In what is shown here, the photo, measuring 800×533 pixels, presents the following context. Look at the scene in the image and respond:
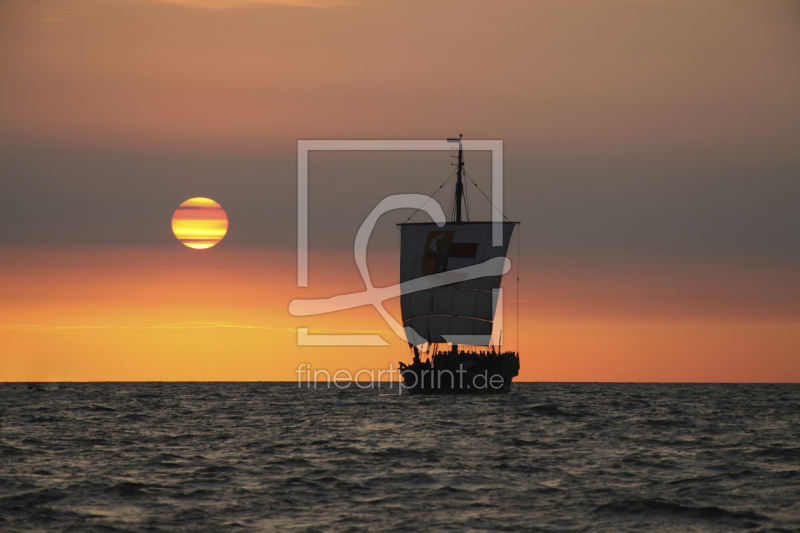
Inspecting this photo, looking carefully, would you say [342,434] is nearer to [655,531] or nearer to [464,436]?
[464,436]

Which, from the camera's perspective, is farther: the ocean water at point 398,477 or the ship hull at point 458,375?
the ship hull at point 458,375

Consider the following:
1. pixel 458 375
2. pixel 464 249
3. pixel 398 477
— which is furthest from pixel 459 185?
pixel 398 477

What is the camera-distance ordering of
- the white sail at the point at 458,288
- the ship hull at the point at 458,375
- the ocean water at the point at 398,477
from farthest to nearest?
the white sail at the point at 458,288 < the ship hull at the point at 458,375 < the ocean water at the point at 398,477

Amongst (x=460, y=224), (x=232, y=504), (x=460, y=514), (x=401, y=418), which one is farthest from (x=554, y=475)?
(x=460, y=224)

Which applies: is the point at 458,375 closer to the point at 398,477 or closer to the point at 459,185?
the point at 459,185

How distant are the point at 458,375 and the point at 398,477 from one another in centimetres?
6046

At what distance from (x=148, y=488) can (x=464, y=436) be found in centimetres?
2274

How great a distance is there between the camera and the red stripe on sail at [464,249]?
97.9 m

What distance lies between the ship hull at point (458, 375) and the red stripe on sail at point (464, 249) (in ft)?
38.2

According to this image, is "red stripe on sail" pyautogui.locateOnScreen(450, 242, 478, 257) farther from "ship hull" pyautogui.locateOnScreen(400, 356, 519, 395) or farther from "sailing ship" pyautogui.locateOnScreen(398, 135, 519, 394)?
"ship hull" pyautogui.locateOnScreen(400, 356, 519, 395)

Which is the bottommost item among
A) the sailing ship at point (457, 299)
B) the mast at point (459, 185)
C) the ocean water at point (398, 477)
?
the ocean water at point (398, 477)

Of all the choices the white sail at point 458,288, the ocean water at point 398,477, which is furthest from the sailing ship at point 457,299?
the ocean water at point 398,477

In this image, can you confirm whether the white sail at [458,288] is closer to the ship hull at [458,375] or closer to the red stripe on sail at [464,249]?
the red stripe on sail at [464,249]

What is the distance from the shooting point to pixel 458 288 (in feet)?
319
